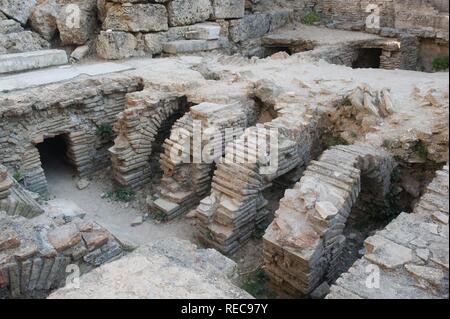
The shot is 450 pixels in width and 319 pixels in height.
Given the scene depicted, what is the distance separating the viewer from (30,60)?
7797 mm

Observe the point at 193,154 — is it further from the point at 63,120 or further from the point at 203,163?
the point at 63,120

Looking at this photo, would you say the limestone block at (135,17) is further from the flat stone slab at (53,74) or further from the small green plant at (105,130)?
the small green plant at (105,130)

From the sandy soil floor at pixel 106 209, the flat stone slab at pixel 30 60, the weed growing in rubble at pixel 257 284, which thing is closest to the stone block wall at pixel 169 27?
the flat stone slab at pixel 30 60

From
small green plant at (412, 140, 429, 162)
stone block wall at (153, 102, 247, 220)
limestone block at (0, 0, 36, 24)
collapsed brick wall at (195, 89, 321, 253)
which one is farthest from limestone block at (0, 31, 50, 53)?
small green plant at (412, 140, 429, 162)

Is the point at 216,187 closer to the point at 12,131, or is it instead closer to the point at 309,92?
the point at 309,92

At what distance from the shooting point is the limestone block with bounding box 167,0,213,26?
9578 millimetres

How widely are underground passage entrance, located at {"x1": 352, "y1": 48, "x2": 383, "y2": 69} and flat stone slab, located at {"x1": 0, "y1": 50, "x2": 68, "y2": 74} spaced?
7.52 m

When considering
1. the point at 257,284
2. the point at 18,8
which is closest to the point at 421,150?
the point at 257,284

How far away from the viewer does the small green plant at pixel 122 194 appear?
6.71m

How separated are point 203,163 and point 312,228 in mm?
2242

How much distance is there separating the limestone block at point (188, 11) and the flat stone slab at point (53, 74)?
6.58ft

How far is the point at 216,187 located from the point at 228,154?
0.44 meters

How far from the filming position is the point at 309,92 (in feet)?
22.4
